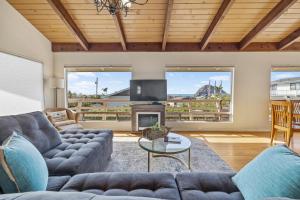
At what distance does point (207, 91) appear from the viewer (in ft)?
18.2

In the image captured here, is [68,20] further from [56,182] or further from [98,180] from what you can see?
[98,180]

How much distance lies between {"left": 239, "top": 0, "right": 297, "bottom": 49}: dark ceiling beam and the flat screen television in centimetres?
224

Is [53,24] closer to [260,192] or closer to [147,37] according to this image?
[147,37]

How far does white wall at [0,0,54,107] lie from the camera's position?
343cm

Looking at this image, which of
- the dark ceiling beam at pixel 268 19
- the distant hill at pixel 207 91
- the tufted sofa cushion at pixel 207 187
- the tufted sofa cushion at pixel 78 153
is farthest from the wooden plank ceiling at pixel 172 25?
the tufted sofa cushion at pixel 207 187

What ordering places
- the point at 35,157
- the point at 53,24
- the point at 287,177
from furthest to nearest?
the point at 53,24 → the point at 35,157 → the point at 287,177

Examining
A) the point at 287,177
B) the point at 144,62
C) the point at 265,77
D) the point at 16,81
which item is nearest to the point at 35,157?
the point at 287,177

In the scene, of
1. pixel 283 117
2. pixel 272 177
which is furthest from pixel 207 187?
pixel 283 117

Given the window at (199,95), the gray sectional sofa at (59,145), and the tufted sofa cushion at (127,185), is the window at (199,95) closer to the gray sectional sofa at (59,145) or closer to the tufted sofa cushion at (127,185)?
the gray sectional sofa at (59,145)

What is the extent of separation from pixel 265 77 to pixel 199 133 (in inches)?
93.2

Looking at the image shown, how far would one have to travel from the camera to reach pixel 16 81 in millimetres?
3709

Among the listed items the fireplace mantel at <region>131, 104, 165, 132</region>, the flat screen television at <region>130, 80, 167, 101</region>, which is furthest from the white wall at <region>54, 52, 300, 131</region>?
the fireplace mantel at <region>131, 104, 165, 132</region>

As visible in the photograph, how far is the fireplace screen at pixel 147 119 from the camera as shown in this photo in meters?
4.88

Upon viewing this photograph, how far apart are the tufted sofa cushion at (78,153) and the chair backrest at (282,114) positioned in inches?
121
